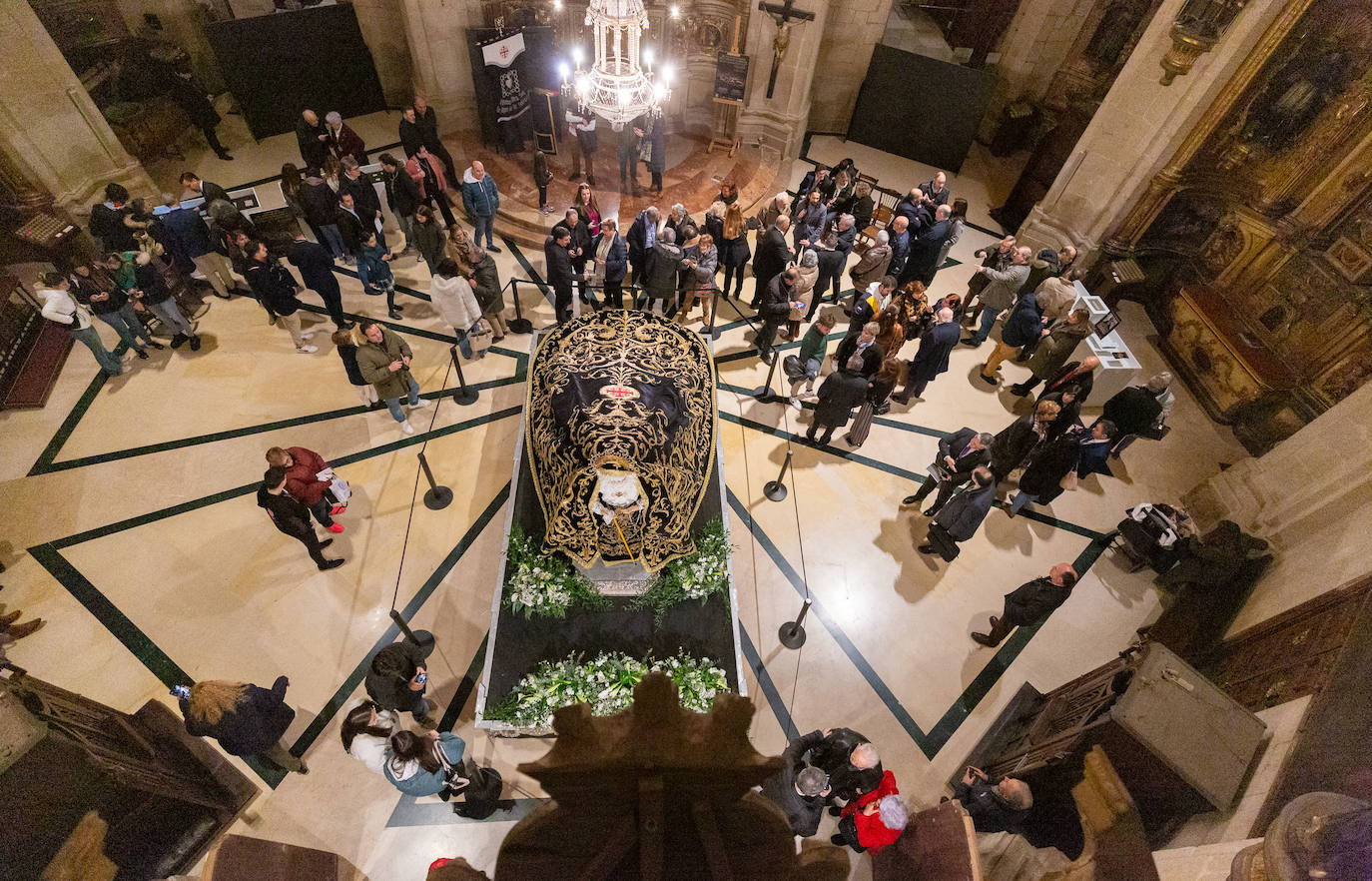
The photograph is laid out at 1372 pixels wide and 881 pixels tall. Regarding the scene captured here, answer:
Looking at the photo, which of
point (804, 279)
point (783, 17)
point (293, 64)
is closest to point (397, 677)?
point (804, 279)

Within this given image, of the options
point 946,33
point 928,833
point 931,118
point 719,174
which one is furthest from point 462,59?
point 928,833

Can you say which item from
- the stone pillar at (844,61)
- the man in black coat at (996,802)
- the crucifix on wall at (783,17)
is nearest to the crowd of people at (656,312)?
the man in black coat at (996,802)

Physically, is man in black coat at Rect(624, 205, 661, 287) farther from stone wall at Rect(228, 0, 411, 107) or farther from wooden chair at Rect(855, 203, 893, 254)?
stone wall at Rect(228, 0, 411, 107)

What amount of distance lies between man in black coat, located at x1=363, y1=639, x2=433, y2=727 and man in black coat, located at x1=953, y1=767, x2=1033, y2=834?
3407mm

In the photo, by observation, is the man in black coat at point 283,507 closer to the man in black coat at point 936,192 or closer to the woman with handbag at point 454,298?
the woman with handbag at point 454,298

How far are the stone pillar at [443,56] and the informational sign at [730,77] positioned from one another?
12.1 ft

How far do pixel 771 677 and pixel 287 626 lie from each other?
3.84m

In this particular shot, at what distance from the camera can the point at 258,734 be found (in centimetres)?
368

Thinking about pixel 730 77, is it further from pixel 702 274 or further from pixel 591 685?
pixel 591 685

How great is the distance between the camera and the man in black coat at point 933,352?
605cm

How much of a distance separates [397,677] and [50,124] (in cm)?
803

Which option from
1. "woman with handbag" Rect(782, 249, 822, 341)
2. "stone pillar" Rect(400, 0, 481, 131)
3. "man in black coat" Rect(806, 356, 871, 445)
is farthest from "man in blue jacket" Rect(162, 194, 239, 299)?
"man in black coat" Rect(806, 356, 871, 445)

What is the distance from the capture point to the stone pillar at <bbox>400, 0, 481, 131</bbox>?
8.91 metres

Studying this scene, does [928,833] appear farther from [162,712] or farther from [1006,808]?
[162,712]
